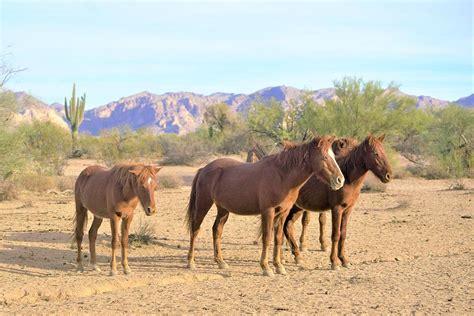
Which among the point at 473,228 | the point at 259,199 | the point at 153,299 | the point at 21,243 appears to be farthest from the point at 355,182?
the point at 21,243

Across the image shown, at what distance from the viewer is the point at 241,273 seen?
10.5m

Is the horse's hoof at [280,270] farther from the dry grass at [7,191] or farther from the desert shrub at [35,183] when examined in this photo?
the desert shrub at [35,183]

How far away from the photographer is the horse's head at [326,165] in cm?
997

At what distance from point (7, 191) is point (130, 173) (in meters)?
13.3

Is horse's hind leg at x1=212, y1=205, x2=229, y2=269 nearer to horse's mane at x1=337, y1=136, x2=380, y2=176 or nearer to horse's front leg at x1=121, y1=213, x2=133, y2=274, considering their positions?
horse's front leg at x1=121, y1=213, x2=133, y2=274

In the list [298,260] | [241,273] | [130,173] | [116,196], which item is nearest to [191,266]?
[241,273]

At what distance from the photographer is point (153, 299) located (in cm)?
814

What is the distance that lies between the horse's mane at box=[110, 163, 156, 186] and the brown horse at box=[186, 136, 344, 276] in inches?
57.3

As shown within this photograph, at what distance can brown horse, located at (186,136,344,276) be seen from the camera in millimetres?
10101

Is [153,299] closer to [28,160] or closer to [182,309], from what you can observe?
[182,309]

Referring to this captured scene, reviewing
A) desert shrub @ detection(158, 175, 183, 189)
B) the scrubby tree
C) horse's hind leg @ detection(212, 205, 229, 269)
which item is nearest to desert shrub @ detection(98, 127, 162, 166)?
desert shrub @ detection(158, 175, 183, 189)

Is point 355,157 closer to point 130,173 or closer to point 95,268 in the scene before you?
point 130,173

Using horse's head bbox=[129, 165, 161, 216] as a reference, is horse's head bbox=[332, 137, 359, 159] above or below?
above

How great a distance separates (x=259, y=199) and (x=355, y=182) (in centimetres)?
195
